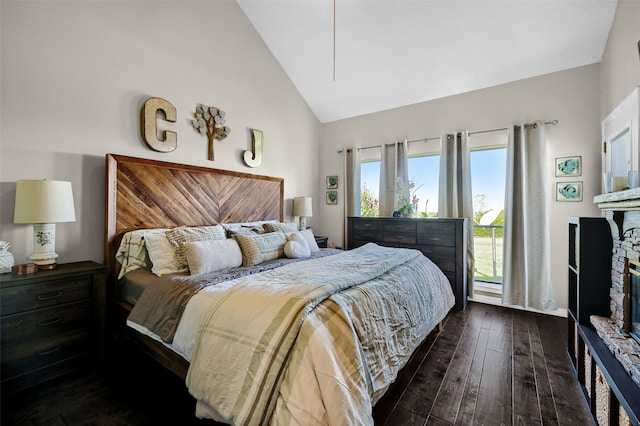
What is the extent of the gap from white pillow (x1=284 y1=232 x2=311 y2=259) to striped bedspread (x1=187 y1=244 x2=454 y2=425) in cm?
90

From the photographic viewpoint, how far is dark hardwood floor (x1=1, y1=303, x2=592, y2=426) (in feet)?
5.18

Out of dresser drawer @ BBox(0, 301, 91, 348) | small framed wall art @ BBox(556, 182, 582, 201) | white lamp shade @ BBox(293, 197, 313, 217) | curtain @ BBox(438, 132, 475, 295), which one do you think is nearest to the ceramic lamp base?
dresser drawer @ BBox(0, 301, 91, 348)

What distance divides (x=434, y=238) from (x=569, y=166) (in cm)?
165

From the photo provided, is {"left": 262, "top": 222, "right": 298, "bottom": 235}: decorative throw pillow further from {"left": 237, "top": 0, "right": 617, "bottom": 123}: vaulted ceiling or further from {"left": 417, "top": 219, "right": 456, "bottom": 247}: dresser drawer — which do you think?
{"left": 237, "top": 0, "right": 617, "bottom": 123}: vaulted ceiling

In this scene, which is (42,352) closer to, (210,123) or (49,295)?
(49,295)

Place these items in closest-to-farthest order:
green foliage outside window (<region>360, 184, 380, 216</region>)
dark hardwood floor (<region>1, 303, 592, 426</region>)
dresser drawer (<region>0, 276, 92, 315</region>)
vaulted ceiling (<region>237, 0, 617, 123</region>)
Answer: dark hardwood floor (<region>1, 303, 592, 426</region>) < dresser drawer (<region>0, 276, 92, 315</region>) < vaulted ceiling (<region>237, 0, 617, 123</region>) < green foliage outside window (<region>360, 184, 380, 216</region>)

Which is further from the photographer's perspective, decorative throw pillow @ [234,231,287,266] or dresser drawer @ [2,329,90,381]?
decorative throw pillow @ [234,231,287,266]

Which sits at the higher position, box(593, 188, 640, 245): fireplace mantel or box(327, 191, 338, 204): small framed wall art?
box(327, 191, 338, 204): small framed wall art

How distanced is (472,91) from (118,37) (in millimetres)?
4041

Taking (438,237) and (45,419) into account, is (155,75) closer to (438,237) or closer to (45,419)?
(45,419)

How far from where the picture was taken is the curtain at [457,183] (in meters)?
3.59

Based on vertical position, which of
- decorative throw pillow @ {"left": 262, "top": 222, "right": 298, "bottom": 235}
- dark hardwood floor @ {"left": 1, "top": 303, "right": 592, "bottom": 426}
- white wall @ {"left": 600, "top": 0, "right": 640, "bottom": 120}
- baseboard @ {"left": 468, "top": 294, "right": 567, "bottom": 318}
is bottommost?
dark hardwood floor @ {"left": 1, "top": 303, "right": 592, "bottom": 426}

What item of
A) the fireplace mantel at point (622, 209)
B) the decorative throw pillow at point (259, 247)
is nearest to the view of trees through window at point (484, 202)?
the fireplace mantel at point (622, 209)

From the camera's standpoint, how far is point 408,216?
154 inches
